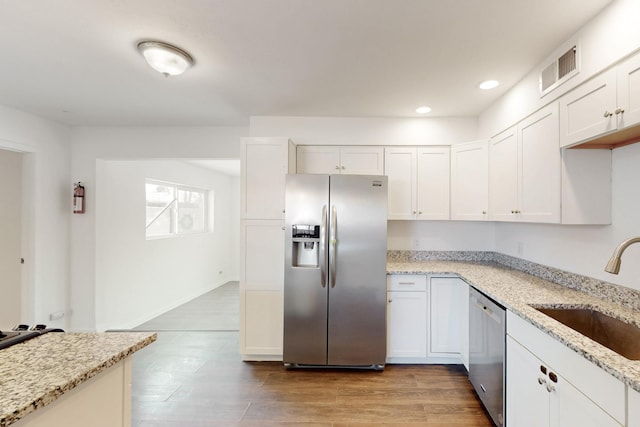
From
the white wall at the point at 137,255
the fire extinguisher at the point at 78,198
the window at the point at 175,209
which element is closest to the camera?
the fire extinguisher at the point at 78,198

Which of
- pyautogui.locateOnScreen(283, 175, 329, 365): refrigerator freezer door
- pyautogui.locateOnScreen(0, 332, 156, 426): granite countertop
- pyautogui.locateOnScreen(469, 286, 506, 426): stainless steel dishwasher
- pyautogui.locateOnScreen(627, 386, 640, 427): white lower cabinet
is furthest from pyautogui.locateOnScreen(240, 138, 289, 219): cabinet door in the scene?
pyautogui.locateOnScreen(627, 386, 640, 427): white lower cabinet

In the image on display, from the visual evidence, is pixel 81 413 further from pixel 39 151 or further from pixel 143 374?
pixel 39 151

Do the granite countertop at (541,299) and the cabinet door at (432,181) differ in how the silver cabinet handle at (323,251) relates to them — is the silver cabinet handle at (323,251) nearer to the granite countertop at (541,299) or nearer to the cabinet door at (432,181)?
the granite countertop at (541,299)

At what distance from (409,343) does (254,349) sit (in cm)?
154

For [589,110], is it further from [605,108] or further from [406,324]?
[406,324]

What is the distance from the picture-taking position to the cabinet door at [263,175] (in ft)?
9.60

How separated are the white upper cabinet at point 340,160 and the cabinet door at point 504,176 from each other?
1.08 m

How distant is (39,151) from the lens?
331cm

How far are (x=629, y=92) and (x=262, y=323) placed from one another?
3077 mm

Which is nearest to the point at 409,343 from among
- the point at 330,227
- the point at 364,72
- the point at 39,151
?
the point at 330,227

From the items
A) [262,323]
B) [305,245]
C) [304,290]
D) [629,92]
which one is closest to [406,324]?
[304,290]

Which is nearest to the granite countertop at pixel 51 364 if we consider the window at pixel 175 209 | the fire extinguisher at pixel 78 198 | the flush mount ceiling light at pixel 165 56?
the flush mount ceiling light at pixel 165 56

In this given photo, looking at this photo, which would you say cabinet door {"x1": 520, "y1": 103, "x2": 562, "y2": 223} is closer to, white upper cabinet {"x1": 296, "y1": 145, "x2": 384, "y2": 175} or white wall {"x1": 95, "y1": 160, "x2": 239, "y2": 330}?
white upper cabinet {"x1": 296, "y1": 145, "x2": 384, "y2": 175}

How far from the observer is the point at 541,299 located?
179 cm
